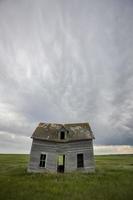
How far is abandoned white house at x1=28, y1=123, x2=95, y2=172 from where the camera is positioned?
21.7m

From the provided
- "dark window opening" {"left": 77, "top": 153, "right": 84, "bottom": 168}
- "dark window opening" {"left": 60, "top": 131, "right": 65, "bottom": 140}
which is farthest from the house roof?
"dark window opening" {"left": 77, "top": 153, "right": 84, "bottom": 168}

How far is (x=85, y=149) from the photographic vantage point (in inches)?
872

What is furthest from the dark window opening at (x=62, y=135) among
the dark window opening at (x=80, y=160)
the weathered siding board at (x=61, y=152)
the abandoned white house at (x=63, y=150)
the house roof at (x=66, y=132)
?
the dark window opening at (x=80, y=160)

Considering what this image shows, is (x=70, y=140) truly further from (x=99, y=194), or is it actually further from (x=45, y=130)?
(x=99, y=194)

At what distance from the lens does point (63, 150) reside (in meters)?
22.7

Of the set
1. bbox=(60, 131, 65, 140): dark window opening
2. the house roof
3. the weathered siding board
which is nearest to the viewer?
the weathered siding board

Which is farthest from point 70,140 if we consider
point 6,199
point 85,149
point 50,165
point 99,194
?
point 6,199

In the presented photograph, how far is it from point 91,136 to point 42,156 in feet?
21.9

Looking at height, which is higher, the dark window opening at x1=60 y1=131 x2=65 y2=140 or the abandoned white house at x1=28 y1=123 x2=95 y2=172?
the dark window opening at x1=60 y1=131 x2=65 y2=140

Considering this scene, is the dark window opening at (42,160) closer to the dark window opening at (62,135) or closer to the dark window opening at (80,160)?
the dark window opening at (62,135)

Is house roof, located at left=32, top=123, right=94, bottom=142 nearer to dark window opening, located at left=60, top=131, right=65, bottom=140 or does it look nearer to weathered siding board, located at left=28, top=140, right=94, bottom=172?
dark window opening, located at left=60, top=131, right=65, bottom=140

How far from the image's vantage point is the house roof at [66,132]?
22.9 meters

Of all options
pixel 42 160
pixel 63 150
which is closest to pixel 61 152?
pixel 63 150

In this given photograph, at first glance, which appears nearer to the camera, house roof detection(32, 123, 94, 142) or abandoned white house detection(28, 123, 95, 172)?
abandoned white house detection(28, 123, 95, 172)
